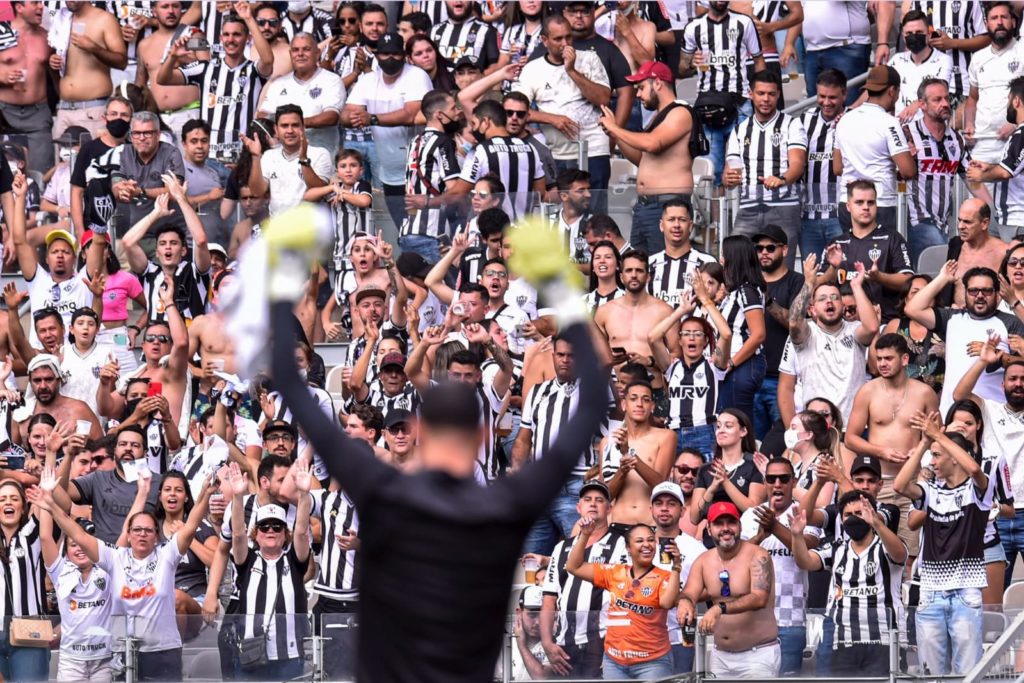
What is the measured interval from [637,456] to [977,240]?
3053 millimetres

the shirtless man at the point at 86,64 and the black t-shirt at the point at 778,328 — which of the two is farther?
the shirtless man at the point at 86,64

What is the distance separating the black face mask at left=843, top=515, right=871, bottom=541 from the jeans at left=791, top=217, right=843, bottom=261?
3.20 m

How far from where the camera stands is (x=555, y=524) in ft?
39.9

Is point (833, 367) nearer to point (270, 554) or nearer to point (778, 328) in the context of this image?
point (778, 328)

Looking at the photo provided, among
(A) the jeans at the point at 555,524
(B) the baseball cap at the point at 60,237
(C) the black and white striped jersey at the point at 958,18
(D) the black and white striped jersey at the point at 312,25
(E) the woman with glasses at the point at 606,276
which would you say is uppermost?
(D) the black and white striped jersey at the point at 312,25

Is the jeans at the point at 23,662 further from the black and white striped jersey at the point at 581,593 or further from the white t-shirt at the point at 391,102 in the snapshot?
the white t-shirt at the point at 391,102

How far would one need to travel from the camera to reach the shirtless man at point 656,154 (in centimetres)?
1396

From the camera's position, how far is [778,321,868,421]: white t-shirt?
1300cm

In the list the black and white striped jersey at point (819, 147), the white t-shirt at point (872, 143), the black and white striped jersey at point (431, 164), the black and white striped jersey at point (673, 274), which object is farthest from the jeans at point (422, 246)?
the white t-shirt at point (872, 143)

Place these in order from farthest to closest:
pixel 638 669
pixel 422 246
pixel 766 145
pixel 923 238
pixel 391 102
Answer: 1. pixel 391 102
2. pixel 766 145
3. pixel 422 246
4. pixel 923 238
5. pixel 638 669

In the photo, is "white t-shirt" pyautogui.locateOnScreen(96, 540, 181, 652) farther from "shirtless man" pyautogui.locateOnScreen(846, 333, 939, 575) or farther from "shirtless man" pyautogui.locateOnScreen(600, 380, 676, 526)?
"shirtless man" pyautogui.locateOnScreen(846, 333, 939, 575)

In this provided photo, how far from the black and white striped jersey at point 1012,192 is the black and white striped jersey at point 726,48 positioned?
2.71 metres

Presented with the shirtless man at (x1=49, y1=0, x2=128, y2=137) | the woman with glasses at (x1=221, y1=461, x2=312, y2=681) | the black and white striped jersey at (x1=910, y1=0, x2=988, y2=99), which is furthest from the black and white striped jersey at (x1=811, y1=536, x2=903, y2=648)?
the shirtless man at (x1=49, y1=0, x2=128, y2=137)

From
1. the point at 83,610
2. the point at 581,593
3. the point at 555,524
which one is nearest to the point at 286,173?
the point at 555,524
